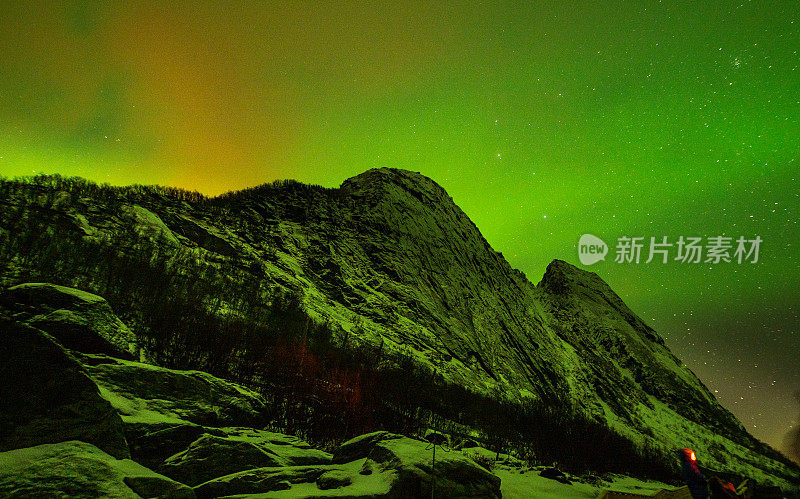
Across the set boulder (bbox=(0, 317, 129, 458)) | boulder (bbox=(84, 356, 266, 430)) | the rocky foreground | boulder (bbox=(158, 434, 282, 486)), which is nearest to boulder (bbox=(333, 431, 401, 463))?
the rocky foreground

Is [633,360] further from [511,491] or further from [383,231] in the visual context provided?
[511,491]

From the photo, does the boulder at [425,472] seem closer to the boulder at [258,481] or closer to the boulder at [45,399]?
the boulder at [258,481]

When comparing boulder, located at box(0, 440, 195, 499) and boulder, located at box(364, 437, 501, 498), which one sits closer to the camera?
boulder, located at box(0, 440, 195, 499)

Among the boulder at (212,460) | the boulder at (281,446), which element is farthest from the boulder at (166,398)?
the boulder at (212,460)

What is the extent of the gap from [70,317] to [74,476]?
5.02 meters

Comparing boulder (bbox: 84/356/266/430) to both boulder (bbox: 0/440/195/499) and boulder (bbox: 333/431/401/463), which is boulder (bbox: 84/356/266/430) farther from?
boulder (bbox: 333/431/401/463)

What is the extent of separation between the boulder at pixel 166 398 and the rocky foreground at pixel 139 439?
2 centimetres

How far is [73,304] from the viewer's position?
7.05m

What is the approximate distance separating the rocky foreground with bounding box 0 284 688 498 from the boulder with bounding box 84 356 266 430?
0.02 meters

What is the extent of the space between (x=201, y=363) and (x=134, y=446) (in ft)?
20.2

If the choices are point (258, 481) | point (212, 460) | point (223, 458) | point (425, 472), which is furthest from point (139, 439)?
point (425, 472)

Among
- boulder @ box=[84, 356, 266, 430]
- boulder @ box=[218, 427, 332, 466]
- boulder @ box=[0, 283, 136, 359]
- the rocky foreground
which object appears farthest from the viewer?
boulder @ box=[0, 283, 136, 359]

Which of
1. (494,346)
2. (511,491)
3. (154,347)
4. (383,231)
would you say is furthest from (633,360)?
(154,347)

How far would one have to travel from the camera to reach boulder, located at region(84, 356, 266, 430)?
5414mm
